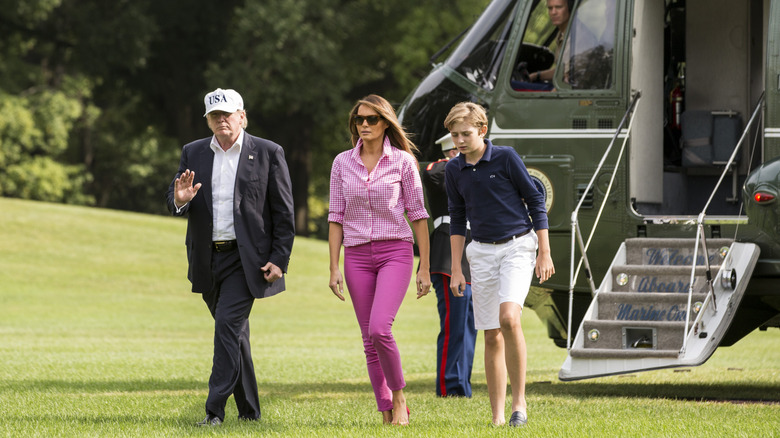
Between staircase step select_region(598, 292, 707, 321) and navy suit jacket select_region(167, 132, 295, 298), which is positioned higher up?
navy suit jacket select_region(167, 132, 295, 298)

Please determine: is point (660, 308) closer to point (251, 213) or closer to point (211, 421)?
point (251, 213)

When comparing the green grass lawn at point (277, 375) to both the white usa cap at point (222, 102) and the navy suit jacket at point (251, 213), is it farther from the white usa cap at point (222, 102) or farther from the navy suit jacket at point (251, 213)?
the white usa cap at point (222, 102)

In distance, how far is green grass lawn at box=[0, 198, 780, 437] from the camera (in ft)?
22.4

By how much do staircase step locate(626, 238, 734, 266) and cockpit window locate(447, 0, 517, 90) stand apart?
181 centimetres

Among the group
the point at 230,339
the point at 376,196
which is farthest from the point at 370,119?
the point at 230,339

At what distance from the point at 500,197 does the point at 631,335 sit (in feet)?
6.59

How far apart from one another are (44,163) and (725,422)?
33875 mm

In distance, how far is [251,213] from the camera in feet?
22.7

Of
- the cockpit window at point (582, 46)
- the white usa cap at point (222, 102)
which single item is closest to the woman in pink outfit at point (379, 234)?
the white usa cap at point (222, 102)

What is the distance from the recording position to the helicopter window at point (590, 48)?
29.8 ft

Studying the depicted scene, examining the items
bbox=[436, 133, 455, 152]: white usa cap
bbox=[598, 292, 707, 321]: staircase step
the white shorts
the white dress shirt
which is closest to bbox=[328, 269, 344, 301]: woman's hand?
the white dress shirt

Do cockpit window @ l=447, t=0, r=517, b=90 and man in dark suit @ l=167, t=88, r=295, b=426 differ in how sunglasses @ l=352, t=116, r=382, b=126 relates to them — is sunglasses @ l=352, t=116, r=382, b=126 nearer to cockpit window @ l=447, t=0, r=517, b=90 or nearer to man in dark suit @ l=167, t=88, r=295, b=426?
man in dark suit @ l=167, t=88, r=295, b=426

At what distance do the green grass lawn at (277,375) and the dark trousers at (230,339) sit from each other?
19 centimetres

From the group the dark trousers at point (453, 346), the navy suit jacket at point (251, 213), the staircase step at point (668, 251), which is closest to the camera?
the navy suit jacket at point (251, 213)
